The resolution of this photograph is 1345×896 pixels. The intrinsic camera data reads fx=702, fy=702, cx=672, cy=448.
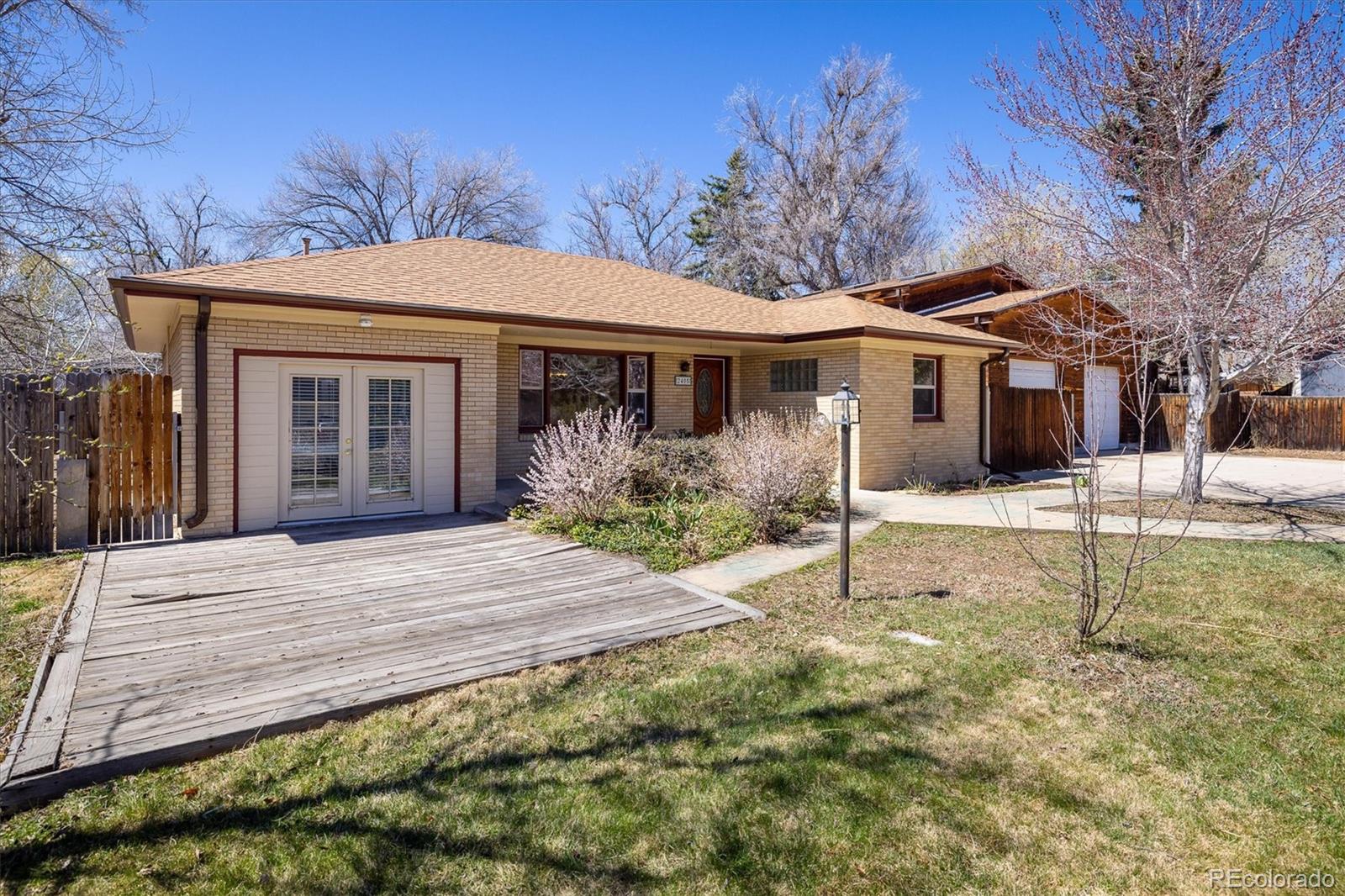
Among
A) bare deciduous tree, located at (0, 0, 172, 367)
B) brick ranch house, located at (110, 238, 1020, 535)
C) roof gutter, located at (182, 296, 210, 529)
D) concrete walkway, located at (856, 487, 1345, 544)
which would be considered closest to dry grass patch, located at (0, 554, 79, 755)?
roof gutter, located at (182, 296, 210, 529)

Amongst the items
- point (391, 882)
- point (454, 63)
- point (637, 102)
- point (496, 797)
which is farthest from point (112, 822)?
point (637, 102)

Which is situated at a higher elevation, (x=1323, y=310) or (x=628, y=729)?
(x=1323, y=310)

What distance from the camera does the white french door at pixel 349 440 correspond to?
9.12 meters

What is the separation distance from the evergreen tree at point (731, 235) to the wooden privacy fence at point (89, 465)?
87.1 feet

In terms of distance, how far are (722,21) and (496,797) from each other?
1636 cm

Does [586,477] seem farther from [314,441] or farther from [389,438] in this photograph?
[314,441]

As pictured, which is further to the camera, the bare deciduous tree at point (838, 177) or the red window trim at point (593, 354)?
the bare deciduous tree at point (838, 177)

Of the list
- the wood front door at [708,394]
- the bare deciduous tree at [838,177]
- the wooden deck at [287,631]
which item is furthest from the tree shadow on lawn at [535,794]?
the bare deciduous tree at [838,177]

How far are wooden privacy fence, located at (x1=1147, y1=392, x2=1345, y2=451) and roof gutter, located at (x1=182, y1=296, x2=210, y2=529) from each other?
2398 cm

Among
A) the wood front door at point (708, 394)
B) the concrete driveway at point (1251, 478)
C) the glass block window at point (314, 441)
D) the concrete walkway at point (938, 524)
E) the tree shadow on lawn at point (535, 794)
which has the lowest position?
the tree shadow on lawn at point (535, 794)

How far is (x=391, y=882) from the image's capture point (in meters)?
2.51

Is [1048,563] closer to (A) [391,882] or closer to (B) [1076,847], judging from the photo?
(B) [1076,847]

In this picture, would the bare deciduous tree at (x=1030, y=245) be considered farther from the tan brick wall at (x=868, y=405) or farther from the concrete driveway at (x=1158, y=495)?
the concrete driveway at (x=1158, y=495)

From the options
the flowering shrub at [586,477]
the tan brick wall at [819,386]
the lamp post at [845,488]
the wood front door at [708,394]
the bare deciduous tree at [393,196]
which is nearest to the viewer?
the lamp post at [845,488]
